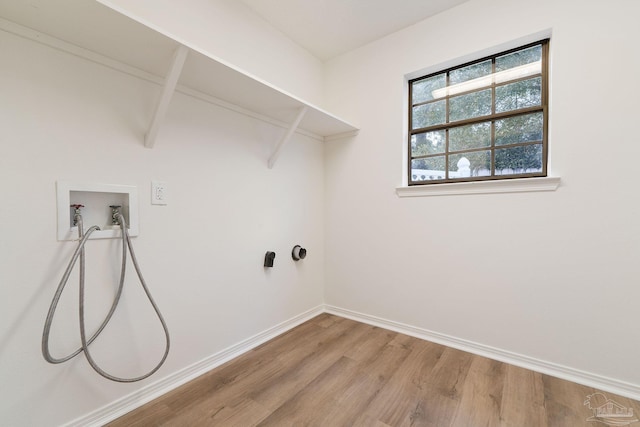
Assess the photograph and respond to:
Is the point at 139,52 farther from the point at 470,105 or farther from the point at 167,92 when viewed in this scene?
the point at 470,105

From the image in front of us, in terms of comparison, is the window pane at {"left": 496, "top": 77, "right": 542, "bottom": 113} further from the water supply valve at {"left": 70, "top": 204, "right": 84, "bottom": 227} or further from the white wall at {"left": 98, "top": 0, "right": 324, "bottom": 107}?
the water supply valve at {"left": 70, "top": 204, "right": 84, "bottom": 227}

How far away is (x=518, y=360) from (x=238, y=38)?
296cm

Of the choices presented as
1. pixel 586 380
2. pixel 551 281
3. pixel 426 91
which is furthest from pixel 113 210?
pixel 586 380

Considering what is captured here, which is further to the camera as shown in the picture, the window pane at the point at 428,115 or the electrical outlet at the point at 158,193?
the window pane at the point at 428,115

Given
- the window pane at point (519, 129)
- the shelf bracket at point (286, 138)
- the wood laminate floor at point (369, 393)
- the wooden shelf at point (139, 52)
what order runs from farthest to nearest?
1. the shelf bracket at point (286, 138)
2. the window pane at point (519, 129)
3. the wood laminate floor at point (369, 393)
4. the wooden shelf at point (139, 52)

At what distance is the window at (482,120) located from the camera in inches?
68.7

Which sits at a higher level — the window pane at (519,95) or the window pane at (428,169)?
the window pane at (519,95)

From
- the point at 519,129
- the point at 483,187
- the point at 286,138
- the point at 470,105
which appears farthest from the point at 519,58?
the point at 286,138

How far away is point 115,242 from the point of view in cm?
131

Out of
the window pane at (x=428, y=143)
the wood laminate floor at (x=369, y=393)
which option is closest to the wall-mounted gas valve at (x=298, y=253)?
the wood laminate floor at (x=369, y=393)

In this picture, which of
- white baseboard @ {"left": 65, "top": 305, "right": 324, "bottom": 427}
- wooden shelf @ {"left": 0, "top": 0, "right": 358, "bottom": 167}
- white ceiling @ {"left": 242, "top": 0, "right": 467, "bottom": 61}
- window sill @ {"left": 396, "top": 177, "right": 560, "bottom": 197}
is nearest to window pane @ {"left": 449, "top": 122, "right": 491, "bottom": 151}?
window sill @ {"left": 396, "top": 177, "right": 560, "bottom": 197}

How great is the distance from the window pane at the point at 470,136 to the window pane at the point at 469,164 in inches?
2.3

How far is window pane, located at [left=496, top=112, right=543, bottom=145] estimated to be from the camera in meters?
1.73

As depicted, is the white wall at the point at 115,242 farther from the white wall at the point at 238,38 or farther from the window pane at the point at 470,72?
the window pane at the point at 470,72
